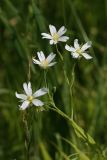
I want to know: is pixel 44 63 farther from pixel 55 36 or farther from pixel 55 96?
pixel 55 96

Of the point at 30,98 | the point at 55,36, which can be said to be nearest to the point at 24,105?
the point at 30,98

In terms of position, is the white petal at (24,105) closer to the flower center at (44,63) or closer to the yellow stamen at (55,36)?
the flower center at (44,63)

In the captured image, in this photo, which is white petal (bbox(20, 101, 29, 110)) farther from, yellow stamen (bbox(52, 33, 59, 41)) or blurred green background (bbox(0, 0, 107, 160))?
blurred green background (bbox(0, 0, 107, 160))

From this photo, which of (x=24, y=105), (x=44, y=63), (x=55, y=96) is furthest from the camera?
(x=55, y=96)

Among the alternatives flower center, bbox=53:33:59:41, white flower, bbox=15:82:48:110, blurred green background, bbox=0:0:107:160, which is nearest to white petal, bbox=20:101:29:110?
white flower, bbox=15:82:48:110

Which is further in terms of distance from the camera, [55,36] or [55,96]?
[55,96]

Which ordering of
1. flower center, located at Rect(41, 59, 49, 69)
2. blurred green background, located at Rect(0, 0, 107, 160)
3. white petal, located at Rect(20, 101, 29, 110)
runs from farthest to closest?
1. blurred green background, located at Rect(0, 0, 107, 160)
2. flower center, located at Rect(41, 59, 49, 69)
3. white petal, located at Rect(20, 101, 29, 110)

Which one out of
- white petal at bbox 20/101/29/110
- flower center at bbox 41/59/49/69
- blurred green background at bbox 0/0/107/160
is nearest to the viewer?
white petal at bbox 20/101/29/110

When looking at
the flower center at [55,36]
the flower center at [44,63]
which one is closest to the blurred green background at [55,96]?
the flower center at [55,36]

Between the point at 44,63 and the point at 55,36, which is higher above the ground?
the point at 55,36

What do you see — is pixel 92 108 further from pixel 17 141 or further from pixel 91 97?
pixel 17 141

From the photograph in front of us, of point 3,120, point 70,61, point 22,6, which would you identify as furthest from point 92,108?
point 22,6
